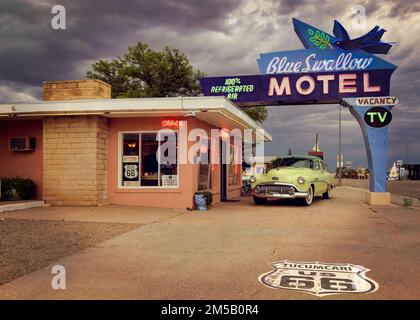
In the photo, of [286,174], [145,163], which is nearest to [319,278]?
[286,174]

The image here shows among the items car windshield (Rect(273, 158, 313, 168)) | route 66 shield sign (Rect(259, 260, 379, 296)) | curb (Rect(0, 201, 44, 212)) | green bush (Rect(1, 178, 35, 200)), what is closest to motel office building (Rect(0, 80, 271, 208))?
curb (Rect(0, 201, 44, 212))

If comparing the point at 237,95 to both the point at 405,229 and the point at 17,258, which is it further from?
the point at 17,258

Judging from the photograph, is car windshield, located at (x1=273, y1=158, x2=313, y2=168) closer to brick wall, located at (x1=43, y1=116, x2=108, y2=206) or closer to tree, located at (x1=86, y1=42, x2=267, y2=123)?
brick wall, located at (x1=43, y1=116, x2=108, y2=206)

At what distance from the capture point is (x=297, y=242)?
7.49 meters

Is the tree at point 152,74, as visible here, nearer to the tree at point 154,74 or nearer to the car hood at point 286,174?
the tree at point 154,74

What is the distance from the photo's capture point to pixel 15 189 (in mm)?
13531

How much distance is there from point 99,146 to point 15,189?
10.3 ft

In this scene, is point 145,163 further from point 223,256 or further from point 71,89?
point 223,256

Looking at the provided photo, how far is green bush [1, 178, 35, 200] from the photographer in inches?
529

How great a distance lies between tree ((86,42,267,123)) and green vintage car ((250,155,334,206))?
18375mm

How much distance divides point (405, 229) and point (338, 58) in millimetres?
9622

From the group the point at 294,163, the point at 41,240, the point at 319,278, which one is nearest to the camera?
the point at 319,278
